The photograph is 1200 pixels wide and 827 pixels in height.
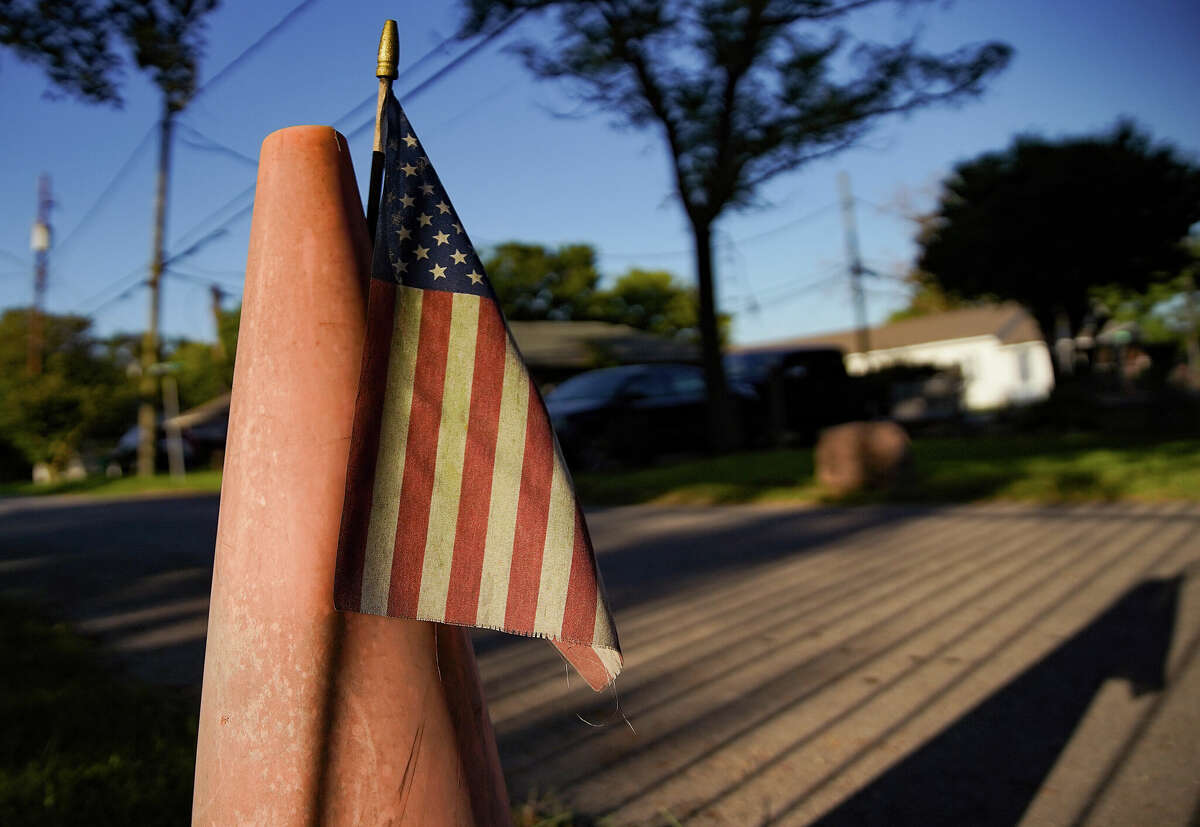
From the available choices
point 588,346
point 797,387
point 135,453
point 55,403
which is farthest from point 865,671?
point 55,403

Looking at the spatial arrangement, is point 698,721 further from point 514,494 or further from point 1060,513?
point 1060,513

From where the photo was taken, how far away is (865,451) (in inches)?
358

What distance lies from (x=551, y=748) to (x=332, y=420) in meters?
1.89

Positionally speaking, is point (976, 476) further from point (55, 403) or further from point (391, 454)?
point (55, 403)

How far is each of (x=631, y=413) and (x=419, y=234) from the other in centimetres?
1128

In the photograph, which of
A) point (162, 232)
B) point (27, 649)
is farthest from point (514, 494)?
point (162, 232)

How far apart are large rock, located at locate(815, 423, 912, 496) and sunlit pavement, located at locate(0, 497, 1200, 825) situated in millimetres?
1899

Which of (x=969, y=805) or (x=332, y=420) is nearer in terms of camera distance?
(x=332, y=420)

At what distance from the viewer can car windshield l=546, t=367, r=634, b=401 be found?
12703 mm

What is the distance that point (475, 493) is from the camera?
1405 mm

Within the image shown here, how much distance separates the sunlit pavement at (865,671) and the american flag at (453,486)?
37cm

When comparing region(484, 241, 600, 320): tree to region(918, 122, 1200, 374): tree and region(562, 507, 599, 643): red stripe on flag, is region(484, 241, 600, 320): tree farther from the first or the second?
region(562, 507, 599, 643): red stripe on flag

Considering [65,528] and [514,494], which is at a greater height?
[514,494]

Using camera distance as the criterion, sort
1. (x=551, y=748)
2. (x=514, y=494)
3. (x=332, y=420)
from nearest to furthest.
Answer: (x=514, y=494), (x=332, y=420), (x=551, y=748)
